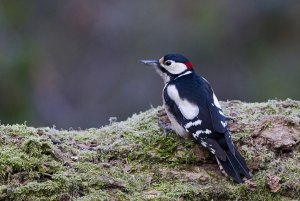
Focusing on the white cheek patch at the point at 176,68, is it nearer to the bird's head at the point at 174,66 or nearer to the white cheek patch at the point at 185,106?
the bird's head at the point at 174,66

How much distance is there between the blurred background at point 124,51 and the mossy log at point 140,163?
704 cm

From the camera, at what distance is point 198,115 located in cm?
451

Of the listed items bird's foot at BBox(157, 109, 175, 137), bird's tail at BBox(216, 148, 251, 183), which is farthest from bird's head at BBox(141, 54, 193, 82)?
bird's tail at BBox(216, 148, 251, 183)

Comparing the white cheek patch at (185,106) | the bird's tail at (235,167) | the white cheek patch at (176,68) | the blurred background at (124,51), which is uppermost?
the blurred background at (124,51)

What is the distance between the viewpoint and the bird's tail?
4091 mm

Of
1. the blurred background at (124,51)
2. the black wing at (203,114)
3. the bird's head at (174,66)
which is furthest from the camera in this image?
the blurred background at (124,51)

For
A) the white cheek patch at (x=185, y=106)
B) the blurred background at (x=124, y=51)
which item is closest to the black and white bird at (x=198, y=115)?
the white cheek patch at (x=185, y=106)

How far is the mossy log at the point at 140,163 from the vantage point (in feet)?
12.5

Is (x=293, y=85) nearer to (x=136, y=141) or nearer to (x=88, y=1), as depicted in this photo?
(x=88, y=1)

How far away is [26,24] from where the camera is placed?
44.3 feet

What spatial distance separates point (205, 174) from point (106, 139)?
72cm

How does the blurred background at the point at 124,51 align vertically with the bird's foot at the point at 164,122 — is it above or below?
above

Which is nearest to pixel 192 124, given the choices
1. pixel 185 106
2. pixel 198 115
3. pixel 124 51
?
pixel 198 115

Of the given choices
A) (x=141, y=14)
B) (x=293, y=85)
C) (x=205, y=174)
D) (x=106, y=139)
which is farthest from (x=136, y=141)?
(x=141, y=14)
